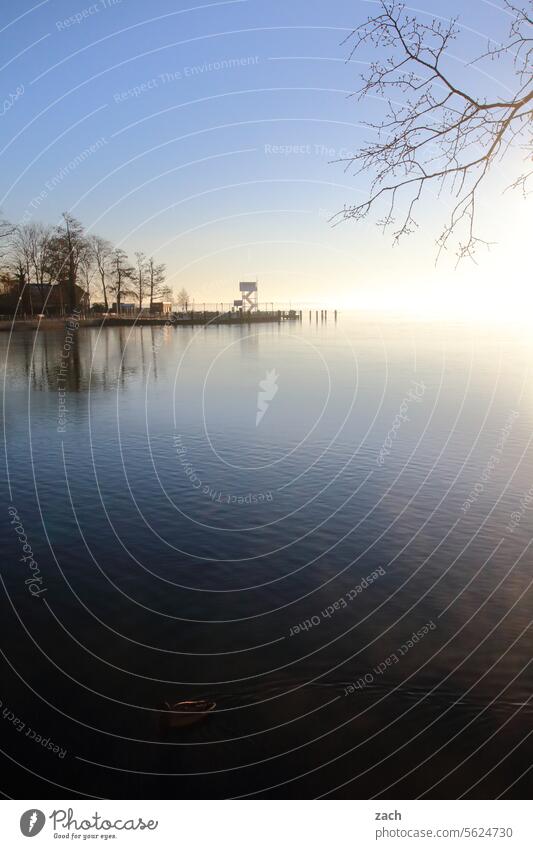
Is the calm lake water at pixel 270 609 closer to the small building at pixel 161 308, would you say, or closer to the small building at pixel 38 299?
the small building at pixel 38 299

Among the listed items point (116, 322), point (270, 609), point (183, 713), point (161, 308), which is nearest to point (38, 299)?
point (116, 322)

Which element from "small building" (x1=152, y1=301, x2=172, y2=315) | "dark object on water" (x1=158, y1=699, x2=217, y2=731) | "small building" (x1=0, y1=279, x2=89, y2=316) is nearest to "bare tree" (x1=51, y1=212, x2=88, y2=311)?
"small building" (x1=0, y1=279, x2=89, y2=316)

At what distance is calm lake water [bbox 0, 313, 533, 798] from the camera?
32.5ft

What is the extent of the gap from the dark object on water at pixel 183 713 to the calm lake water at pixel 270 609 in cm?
23

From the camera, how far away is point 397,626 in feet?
46.6

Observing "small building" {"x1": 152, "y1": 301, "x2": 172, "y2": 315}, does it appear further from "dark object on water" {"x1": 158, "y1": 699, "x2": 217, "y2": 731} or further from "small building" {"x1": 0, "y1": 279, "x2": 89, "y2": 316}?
"dark object on water" {"x1": 158, "y1": 699, "x2": 217, "y2": 731}

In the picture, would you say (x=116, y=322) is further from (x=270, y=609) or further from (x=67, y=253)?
(x=270, y=609)

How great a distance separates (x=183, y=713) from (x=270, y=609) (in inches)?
174

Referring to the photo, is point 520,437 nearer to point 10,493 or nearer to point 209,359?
point 10,493

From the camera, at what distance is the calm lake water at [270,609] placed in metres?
9.91

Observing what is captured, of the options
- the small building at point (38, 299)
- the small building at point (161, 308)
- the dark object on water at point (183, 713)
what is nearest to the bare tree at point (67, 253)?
the small building at point (38, 299)

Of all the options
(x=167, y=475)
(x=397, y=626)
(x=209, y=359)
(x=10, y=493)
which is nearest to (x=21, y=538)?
(x=10, y=493)

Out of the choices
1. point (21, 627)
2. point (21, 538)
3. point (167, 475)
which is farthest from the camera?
point (167, 475)

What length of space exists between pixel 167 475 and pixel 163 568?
890 centimetres
